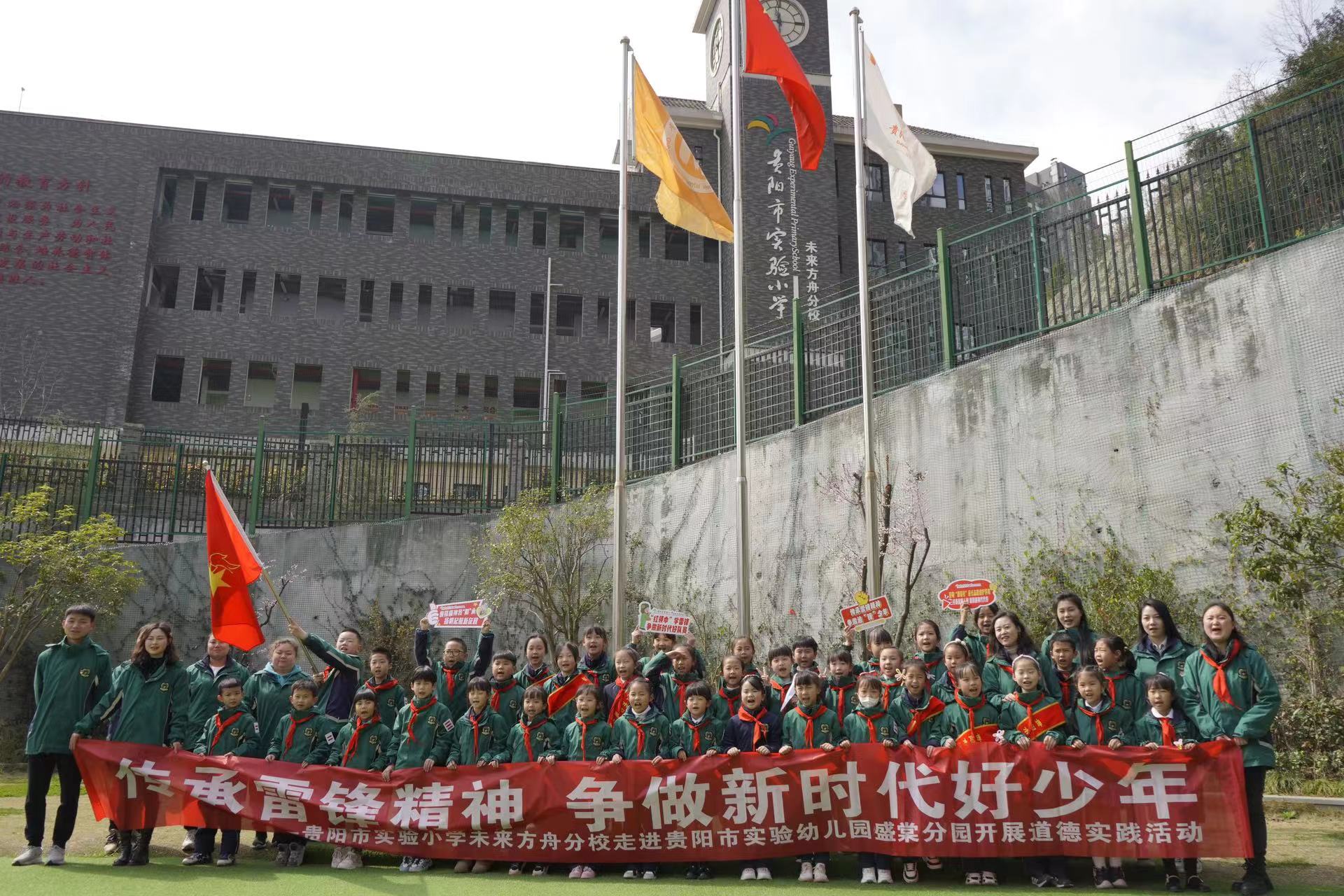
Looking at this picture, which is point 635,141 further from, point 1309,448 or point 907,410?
point 1309,448

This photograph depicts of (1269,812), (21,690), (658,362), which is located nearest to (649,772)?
(1269,812)

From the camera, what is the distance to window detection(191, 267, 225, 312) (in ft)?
109

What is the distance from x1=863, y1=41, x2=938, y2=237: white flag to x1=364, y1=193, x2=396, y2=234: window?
2542 cm

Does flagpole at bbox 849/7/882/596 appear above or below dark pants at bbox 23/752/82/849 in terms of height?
above

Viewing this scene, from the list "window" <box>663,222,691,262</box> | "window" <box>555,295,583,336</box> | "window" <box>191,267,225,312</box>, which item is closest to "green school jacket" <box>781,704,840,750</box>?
"window" <box>555,295,583,336</box>

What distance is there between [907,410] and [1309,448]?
4504mm

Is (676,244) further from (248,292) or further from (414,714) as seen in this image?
(414,714)

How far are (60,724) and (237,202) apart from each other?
3010 centimetres

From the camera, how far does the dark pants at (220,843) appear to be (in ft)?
24.6

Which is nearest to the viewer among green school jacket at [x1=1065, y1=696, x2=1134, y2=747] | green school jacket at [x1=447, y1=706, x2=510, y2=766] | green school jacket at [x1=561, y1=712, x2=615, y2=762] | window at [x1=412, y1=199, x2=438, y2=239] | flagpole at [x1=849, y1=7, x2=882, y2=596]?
green school jacket at [x1=1065, y1=696, x2=1134, y2=747]

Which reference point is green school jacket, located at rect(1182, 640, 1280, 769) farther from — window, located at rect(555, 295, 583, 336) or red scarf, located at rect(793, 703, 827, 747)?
window, located at rect(555, 295, 583, 336)

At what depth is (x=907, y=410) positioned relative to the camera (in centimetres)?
1245

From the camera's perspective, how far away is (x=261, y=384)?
33.0 meters

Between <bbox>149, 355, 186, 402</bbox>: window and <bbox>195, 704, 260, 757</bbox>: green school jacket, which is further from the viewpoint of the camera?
<bbox>149, 355, 186, 402</bbox>: window
